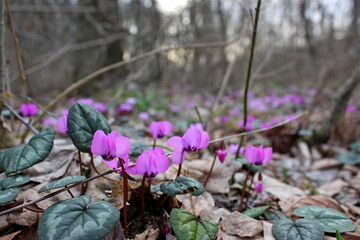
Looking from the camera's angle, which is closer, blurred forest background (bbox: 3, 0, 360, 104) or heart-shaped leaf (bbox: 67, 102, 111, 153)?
heart-shaped leaf (bbox: 67, 102, 111, 153)

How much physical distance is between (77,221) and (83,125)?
14.7 inches

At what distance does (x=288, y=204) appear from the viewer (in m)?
1.51

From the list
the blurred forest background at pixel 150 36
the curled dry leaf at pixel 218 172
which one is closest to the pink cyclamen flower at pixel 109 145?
the curled dry leaf at pixel 218 172

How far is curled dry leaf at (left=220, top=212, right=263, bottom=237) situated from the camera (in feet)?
3.63

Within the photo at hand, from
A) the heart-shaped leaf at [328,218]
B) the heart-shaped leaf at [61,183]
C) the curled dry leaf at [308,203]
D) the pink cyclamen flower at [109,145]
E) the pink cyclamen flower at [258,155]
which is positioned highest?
the pink cyclamen flower at [109,145]

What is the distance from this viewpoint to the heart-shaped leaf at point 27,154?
0.97 metres

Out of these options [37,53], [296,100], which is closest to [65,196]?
[296,100]

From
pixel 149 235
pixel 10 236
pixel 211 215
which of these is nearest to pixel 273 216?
pixel 211 215

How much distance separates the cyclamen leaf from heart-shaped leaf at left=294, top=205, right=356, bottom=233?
1098 mm

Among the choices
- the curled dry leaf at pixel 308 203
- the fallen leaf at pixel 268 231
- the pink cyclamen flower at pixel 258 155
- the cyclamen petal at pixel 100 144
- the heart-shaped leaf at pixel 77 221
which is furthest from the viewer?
the curled dry leaf at pixel 308 203

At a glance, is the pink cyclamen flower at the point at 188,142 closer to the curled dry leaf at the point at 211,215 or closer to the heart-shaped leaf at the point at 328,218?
the curled dry leaf at the point at 211,215

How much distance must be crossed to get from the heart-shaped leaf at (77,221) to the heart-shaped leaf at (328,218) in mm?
853

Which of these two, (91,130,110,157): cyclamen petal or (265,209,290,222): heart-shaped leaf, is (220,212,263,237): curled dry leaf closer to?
(265,209,290,222): heart-shaped leaf

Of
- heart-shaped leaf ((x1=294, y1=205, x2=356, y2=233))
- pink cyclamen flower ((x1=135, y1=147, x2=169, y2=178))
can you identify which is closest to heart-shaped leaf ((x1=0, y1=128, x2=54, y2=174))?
pink cyclamen flower ((x1=135, y1=147, x2=169, y2=178))
